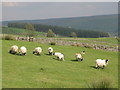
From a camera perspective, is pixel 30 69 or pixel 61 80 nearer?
pixel 61 80

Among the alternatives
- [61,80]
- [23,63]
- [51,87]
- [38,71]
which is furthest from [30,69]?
[51,87]

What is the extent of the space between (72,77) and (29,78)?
3.70 m

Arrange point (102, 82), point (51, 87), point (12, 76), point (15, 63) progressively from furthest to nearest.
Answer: point (15, 63)
point (12, 76)
point (51, 87)
point (102, 82)

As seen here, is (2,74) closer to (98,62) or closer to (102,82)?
(102,82)

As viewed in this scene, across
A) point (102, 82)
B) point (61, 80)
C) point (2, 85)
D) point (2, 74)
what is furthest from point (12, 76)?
point (102, 82)

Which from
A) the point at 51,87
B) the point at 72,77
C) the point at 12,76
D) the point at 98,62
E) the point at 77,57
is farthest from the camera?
the point at 77,57

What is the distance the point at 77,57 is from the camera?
25.5 meters

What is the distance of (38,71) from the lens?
17.8m

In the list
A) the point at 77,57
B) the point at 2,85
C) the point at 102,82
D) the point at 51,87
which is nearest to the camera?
the point at 102,82

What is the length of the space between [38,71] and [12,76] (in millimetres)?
3065

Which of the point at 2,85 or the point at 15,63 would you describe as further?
the point at 15,63

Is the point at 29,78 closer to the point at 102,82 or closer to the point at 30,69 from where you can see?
the point at 30,69

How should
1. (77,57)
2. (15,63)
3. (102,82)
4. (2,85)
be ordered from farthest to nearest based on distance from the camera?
(77,57), (15,63), (2,85), (102,82)

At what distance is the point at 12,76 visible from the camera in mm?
15219
